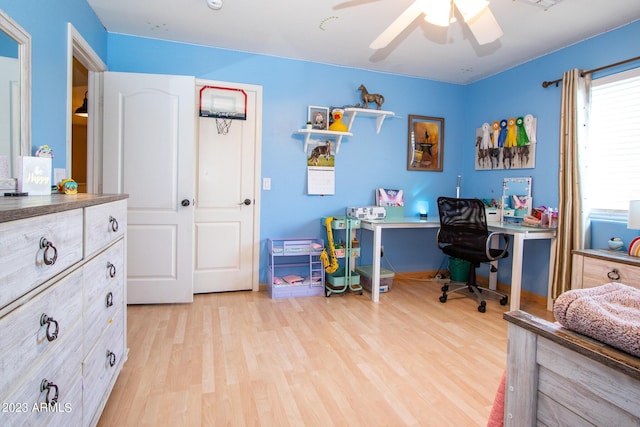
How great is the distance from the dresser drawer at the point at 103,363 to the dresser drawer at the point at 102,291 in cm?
5

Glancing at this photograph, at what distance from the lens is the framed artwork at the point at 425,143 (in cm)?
414

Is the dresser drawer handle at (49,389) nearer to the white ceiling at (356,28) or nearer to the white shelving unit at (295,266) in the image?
the white shelving unit at (295,266)

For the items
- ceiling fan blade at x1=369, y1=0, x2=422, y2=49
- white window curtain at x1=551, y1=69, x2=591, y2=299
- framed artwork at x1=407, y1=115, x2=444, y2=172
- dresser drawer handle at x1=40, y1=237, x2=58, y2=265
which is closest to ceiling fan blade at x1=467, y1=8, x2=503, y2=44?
ceiling fan blade at x1=369, y1=0, x2=422, y2=49

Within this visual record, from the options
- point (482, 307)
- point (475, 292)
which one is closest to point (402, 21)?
point (482, 307)

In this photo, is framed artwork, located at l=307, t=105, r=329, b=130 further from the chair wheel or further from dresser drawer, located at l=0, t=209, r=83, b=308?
dresser drawer, located at l=0, t=209, r=83, b=308

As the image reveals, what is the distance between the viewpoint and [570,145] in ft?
9.86

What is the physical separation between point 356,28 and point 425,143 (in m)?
1.72

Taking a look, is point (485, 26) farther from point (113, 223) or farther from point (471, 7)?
point (113, 223)

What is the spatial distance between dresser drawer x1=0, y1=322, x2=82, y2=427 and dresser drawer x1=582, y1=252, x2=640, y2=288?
3084 mm

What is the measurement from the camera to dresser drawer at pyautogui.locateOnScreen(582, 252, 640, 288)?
2.40m

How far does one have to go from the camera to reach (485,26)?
6.50ft

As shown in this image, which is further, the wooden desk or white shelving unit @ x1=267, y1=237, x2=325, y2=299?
white shelving unit @ x1=267, y1=237, x2=325, y2=299

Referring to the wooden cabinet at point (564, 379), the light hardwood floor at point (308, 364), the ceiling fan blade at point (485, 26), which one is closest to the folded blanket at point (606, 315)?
the wooden cabinet at point (564, 379)

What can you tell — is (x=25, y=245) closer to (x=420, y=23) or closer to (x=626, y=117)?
(x=420, y=23)
